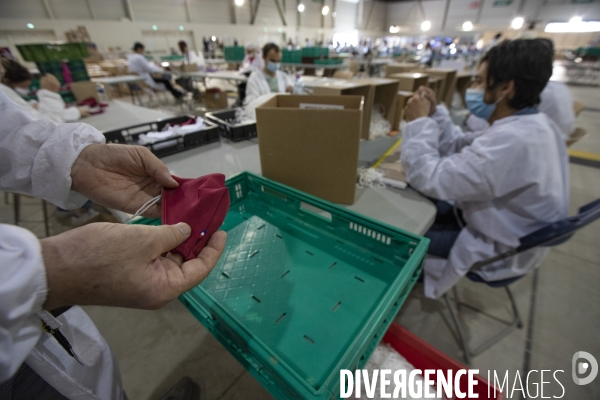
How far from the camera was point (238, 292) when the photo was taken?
0.89m

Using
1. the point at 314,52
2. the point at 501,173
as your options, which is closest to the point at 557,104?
the point at 501,173

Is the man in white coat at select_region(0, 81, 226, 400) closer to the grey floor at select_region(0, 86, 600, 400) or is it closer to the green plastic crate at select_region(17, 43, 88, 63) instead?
the grey floor at select_region(0, 86, 600, 400)

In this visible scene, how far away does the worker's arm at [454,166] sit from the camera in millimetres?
1087

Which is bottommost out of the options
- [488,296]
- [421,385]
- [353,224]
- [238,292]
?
[488,296]

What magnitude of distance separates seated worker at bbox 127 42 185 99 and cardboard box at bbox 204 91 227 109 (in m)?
1.46

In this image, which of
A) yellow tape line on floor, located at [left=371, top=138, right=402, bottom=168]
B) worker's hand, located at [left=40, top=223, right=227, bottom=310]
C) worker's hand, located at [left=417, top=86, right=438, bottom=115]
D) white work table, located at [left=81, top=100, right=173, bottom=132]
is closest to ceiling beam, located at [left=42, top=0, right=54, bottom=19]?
white work table, located at [left=81, top=100, right=173, bottom=132]

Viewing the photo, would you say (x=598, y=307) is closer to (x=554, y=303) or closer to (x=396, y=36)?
(x=554, y=303)

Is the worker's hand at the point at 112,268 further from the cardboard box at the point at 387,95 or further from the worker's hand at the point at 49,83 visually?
the worker's hand at the point at 49,83

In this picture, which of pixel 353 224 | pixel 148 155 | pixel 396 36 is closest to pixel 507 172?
pixel 353 224

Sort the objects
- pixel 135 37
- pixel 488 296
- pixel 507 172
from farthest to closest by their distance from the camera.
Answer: pixel 135 37, pixel 488 296, pixel 507 172

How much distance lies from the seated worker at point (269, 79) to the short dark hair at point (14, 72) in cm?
221

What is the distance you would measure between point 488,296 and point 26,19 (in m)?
14.5

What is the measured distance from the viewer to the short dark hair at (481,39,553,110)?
46.6 inches

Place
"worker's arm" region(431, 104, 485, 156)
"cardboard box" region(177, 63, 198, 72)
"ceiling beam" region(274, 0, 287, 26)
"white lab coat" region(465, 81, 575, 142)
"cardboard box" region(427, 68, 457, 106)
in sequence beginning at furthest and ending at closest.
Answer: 1. "ceiling beam" region(274, 0, 287, 26)
2. "cardboard box" region(177, 63, 198, 72)
3. "cardboard box" region(427, 68, 457, 106)
4. "white lab coat" region(465, 81, 575, 142)
5. "worker's arm" region(431, 104, 485, 156)
